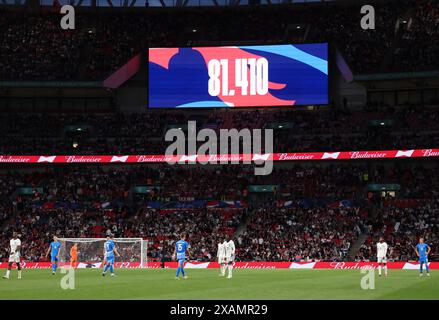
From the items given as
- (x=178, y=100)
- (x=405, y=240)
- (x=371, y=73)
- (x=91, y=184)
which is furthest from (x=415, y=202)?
(x=91, y=184)

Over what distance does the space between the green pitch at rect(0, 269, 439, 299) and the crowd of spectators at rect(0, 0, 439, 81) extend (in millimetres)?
35755

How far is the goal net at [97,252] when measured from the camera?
2047 inches

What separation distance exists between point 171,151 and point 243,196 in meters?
7.23

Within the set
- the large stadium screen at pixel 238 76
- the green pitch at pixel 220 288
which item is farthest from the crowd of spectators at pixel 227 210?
the green pitch at pixel 220 288

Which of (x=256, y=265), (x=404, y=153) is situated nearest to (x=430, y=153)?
(x=404, y=153)

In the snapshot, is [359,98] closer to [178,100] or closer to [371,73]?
[371,73]

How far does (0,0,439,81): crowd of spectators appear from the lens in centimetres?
7056

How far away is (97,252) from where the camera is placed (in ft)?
172

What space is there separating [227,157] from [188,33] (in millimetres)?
18075

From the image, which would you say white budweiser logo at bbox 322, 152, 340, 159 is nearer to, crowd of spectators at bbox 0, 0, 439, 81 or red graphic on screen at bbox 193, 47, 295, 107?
red graphic on screen at bbox 193, 47, 295, 107

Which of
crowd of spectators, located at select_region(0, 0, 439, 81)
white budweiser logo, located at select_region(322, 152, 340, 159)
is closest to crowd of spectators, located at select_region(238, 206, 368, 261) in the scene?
white budweiser logo, located at select_region(322, 152, 340, 159)

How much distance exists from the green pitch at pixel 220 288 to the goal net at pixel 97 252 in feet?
43.1

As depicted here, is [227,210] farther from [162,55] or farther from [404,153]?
[162,55]

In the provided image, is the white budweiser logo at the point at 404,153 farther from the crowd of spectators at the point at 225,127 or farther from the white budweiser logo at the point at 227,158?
the white budweiser logo at the point at 227,158
